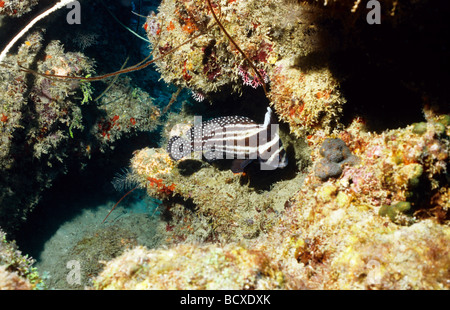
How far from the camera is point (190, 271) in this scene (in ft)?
6.32

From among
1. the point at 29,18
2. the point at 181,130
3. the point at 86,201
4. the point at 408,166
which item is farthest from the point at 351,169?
the point at 86,201

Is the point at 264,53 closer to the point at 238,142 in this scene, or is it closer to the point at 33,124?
the point at 238,142

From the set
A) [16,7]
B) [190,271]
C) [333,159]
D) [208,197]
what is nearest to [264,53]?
[333,159]

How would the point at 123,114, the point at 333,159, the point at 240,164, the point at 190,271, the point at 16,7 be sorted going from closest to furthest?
the point at 190,271 → the point at 333,159 → the point at 16,7 → the point at 240,164 → the point at 123,114

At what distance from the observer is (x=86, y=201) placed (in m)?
7.56

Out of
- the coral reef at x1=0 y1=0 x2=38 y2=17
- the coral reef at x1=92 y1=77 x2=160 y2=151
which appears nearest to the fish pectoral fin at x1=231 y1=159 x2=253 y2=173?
the coral reef at x1=92 y1=77 x2=160 y2=151

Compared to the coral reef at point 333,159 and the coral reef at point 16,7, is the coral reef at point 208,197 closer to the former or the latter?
the coral reef at point 333,159

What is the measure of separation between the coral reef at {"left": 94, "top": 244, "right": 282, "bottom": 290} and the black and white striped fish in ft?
8.00

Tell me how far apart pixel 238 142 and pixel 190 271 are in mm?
2903

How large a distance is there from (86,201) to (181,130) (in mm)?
3984

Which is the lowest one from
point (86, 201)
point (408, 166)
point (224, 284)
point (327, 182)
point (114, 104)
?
point (86, 201)

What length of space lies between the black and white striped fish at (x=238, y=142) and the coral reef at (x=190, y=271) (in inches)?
96.0

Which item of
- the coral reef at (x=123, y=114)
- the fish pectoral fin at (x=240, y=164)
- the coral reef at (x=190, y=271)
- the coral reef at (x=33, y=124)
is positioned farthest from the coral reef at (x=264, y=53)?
the coral reef at (x=190, y=271)
